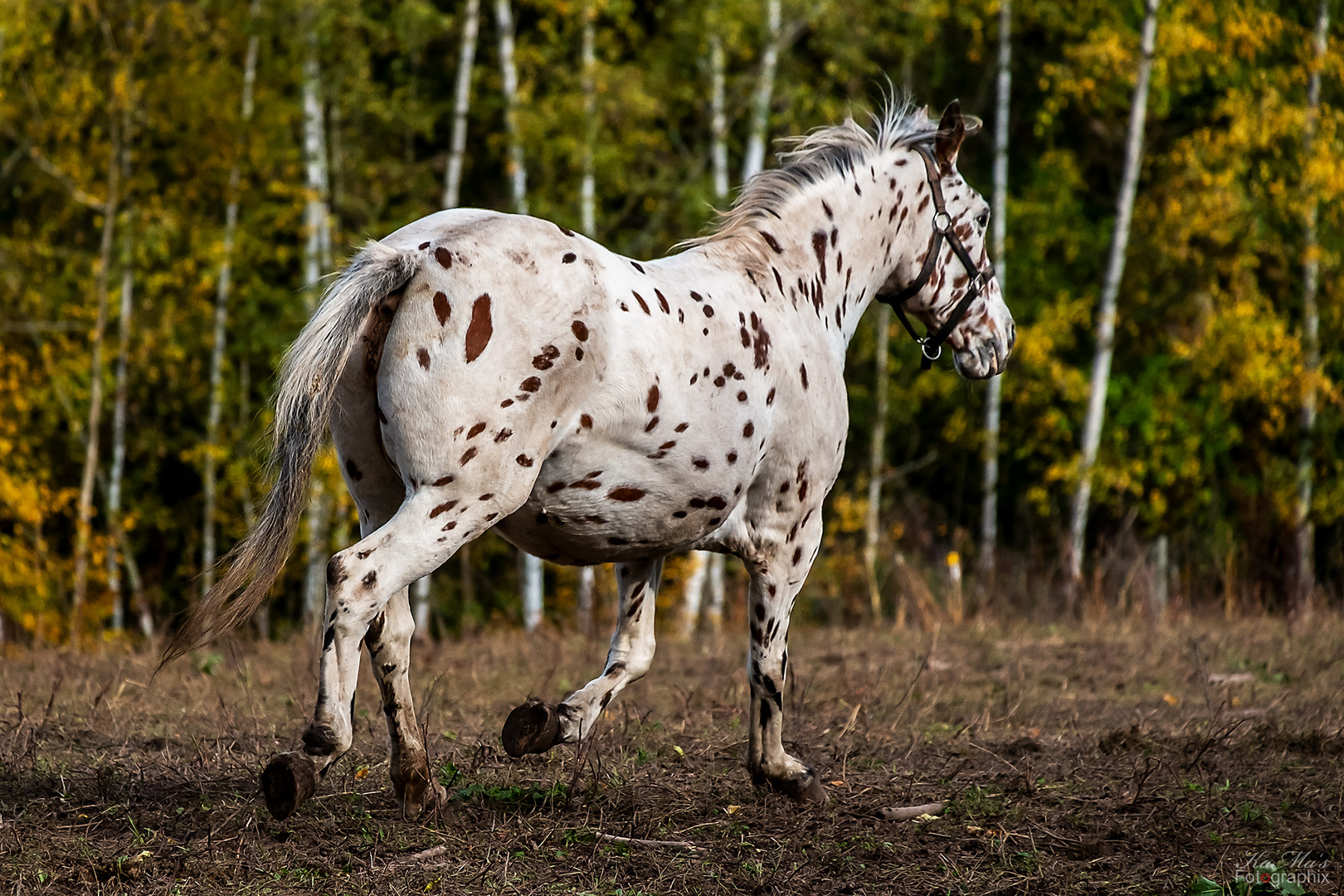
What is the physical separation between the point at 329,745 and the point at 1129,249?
1599 centimetres

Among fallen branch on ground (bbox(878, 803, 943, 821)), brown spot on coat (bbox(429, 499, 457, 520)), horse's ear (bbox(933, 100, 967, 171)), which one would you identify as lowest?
fallen branch on ground (bbox(878, 803, 943, 821))

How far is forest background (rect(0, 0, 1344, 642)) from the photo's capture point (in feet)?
51.5

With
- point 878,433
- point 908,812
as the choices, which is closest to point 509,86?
point 878,433

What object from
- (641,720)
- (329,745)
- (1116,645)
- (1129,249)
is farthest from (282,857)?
(1129,249)

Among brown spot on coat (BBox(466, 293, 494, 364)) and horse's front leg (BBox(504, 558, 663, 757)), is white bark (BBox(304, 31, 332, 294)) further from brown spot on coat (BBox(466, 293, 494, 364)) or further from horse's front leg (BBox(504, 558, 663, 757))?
brown spot on coat (BBox(466, 293, 494, 364))

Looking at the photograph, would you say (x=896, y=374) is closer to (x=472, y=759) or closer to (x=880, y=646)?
(x=880, y=646)

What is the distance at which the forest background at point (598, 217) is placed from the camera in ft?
51.5

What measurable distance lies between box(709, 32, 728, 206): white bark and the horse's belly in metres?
12.7

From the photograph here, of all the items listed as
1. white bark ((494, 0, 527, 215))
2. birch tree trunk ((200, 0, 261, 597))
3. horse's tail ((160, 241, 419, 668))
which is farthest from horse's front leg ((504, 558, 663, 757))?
birch tree trunk ((200, 0, 261, 597))

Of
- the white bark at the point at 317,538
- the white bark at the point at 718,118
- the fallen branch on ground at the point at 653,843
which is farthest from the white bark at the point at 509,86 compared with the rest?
the fallen branch on ground at the point at 653,843

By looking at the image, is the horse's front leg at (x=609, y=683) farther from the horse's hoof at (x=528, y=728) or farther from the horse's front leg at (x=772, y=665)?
the horse's front leg at (x=772, y=665)

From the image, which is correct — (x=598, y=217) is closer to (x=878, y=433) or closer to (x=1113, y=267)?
(x=878, y=433)

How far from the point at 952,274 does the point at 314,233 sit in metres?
12.8

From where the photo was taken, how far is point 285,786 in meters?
3.37
